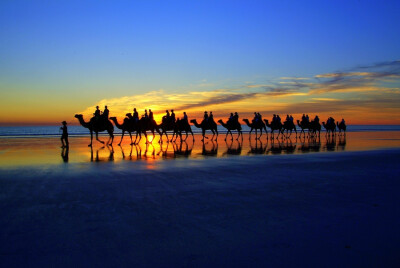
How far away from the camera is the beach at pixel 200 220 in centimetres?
380

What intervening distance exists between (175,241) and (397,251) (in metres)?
2.63

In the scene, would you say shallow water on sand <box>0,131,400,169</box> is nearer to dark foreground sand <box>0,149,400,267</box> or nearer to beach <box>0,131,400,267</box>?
beach <box>0,131,400,267</box>

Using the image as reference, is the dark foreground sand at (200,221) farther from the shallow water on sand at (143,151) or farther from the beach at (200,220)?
the shallow water on sand at (143,151)

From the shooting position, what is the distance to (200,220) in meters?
5.17

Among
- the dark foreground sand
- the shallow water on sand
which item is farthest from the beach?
the shallow water on sand

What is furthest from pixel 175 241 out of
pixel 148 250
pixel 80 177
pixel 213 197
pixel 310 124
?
pixel 310 124

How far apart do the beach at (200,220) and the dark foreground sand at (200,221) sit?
0.05ft

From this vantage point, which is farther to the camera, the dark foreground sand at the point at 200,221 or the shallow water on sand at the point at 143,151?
the shallow water on sand at the point at 143,151

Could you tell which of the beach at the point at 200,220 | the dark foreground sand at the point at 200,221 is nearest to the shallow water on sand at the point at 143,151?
the beach at the point at 200,220

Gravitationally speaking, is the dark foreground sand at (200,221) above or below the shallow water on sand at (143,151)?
below

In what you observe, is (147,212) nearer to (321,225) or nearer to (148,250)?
(148,250)

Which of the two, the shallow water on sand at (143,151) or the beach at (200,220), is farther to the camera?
the shallow water on sand at (143,151)

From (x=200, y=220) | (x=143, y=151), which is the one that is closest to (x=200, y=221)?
(x=200, y=220)

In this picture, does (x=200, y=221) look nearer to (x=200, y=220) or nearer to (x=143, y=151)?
(x=200, y=220)
